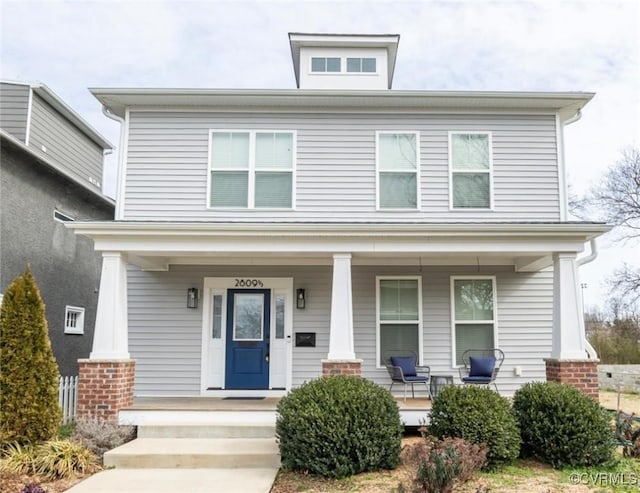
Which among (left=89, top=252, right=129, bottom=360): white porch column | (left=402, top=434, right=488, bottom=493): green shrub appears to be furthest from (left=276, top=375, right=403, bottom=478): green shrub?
(left=89, top=252, right=129, bottom=360): white porch column

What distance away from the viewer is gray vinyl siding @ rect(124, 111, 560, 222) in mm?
9625

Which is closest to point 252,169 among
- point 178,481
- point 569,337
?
point 178,481

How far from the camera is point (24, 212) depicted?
10.3 metres

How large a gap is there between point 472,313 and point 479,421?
3646 mm

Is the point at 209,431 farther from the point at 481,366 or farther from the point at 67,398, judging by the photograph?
the point at 481,366

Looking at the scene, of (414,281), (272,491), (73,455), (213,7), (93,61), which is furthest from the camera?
(93,61)

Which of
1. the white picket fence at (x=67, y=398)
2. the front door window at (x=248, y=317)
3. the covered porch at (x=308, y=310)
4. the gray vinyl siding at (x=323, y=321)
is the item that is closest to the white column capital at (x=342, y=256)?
the covered porch at (x=308, y=310)

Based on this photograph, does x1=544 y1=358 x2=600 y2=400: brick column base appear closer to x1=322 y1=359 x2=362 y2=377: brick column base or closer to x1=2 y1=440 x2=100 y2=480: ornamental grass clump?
x1=322 y1=359 x2=362 y2=377: brick column base

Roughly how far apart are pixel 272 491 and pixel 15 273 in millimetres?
6924

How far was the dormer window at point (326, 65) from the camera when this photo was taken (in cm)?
1162

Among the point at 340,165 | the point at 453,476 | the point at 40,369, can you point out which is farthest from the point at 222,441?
the point at 340,165

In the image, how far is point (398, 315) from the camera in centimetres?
977

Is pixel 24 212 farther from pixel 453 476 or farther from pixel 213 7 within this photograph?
pixel 453 476

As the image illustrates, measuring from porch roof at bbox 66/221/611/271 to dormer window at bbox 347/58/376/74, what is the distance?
485 centimetres
